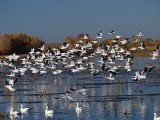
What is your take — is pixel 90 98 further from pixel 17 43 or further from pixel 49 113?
pixel 17 43

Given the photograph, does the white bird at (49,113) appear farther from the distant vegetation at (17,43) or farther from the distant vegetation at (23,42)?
the distant vegetation at (17,43)

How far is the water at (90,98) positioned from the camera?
20.4m

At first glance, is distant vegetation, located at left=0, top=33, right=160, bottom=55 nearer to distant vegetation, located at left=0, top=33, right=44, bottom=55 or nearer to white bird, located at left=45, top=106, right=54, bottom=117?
distant vegetation, located at left=0, top=33, right=44, bottom=55


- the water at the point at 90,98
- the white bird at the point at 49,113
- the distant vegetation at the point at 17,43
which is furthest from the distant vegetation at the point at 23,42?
the white bird at the point at 49,113

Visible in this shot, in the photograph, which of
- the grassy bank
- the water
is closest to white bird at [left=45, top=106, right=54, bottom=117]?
the water

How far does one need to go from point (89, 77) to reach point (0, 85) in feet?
17.5

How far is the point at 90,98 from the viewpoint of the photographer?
24609mm

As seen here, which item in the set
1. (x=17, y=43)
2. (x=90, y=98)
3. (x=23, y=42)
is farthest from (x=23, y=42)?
(x=90, y=98)

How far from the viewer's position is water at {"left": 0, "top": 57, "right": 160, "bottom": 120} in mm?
20391

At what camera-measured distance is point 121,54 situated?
38156 millimetres

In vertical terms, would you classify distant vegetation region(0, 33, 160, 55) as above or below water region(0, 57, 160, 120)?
above

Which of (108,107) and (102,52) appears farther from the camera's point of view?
(102,52)

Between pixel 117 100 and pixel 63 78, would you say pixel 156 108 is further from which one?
pixel 63 78

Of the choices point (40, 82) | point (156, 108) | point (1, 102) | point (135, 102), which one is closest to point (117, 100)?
point (135, 102)
